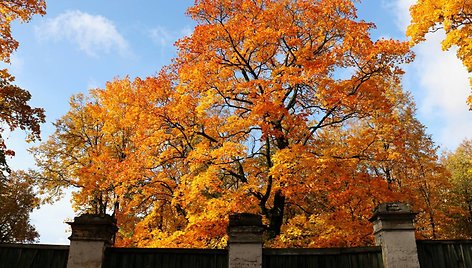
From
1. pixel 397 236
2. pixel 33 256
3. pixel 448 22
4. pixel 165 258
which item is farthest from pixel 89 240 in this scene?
pixel 448 22

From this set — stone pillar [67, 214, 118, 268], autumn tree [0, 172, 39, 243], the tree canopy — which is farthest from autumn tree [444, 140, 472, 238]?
autumn tree [0, 172, 39, 243]

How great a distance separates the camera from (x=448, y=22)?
1290 cm

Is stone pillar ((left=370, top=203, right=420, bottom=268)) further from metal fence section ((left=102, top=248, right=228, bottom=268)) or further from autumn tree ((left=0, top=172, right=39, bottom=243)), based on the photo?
autumn tree ((left=0, top=172, right=39, bottom=243))

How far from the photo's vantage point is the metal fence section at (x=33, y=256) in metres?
7.07

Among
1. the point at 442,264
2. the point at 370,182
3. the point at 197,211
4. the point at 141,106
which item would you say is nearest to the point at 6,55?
the point at 141,106

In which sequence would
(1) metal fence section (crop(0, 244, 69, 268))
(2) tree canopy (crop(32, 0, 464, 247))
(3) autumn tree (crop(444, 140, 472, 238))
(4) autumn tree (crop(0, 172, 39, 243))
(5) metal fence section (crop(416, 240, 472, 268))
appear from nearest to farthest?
(5) metal fence section (crop(416, 240, 472, 268)) → (1) metal fence section (crop(0, 244, 69, 268)) → (2) tree canopy (crop(32, 0, 464, 247)) → (3) autumn tree (crop(444, 140, 472, 238)) → (4) autumn tree (crop(0, 172, 39, 243))

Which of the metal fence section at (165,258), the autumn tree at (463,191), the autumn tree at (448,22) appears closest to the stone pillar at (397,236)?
the metal fence section at (165,258)

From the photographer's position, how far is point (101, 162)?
1898 cm

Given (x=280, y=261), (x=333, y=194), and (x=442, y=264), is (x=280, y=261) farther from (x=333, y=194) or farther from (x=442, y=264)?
(x=333, y=194)

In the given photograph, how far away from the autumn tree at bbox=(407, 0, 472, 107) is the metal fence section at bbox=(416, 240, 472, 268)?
27.0 feet

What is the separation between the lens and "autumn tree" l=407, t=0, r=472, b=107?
12.6 meters

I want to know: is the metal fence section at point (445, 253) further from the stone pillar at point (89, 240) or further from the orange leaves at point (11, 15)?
the orange leaves at point (11, 15)

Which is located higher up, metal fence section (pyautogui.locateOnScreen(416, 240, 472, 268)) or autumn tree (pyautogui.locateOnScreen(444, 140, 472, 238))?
autumn tree (pyautogui.locateOnScreen(444, 140, 472, 238))

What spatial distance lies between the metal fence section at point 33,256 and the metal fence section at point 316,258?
3.81 meters
